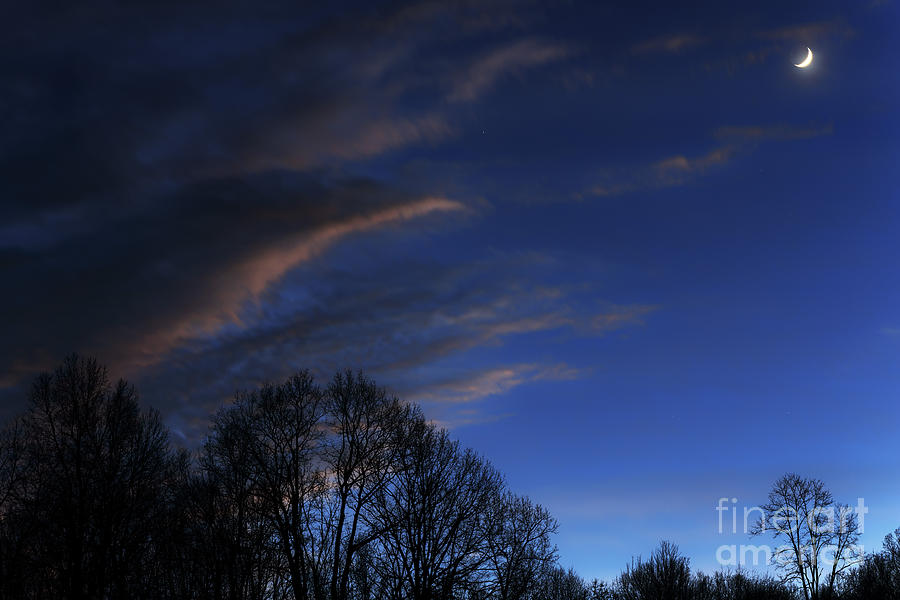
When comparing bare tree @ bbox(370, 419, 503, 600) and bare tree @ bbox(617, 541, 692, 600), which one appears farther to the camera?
bare tree @ bbox(617, 541, 692, 600)

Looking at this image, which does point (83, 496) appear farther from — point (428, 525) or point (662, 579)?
point (662, 579)

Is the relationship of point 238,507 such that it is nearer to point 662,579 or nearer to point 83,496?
point 83,496

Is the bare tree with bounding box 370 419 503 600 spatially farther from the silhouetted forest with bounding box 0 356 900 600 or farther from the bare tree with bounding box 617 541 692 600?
the bare tree with bounding box 617 541 692 600

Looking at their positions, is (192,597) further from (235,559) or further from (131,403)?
(131,403)

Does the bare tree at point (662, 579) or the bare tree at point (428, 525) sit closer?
the bare tree at point (428, 525)

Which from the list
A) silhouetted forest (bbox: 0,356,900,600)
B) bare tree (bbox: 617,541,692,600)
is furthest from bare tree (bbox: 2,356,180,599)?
bare tree (bbox: 617,541,692,600)

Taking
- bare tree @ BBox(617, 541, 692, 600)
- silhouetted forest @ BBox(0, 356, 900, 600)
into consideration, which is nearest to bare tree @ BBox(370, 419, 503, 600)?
silhouetted forest @ BBox(0, 356, 900, 600)

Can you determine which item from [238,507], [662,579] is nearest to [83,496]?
[238,507]

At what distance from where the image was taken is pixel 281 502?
152ft

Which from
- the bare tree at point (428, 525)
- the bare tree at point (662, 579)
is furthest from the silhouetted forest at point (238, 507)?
the bare tree at point (662, 579)

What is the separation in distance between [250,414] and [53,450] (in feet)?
41.3

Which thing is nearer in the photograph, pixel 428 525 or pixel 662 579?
pixel 428 525

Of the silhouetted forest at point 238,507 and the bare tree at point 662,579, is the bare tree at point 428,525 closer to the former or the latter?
the silhouetted forest at point 238,507

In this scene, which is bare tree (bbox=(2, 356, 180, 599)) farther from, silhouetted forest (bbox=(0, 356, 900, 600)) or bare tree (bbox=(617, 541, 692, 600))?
bare tree (bbox=(617, 541, 692, 600))
